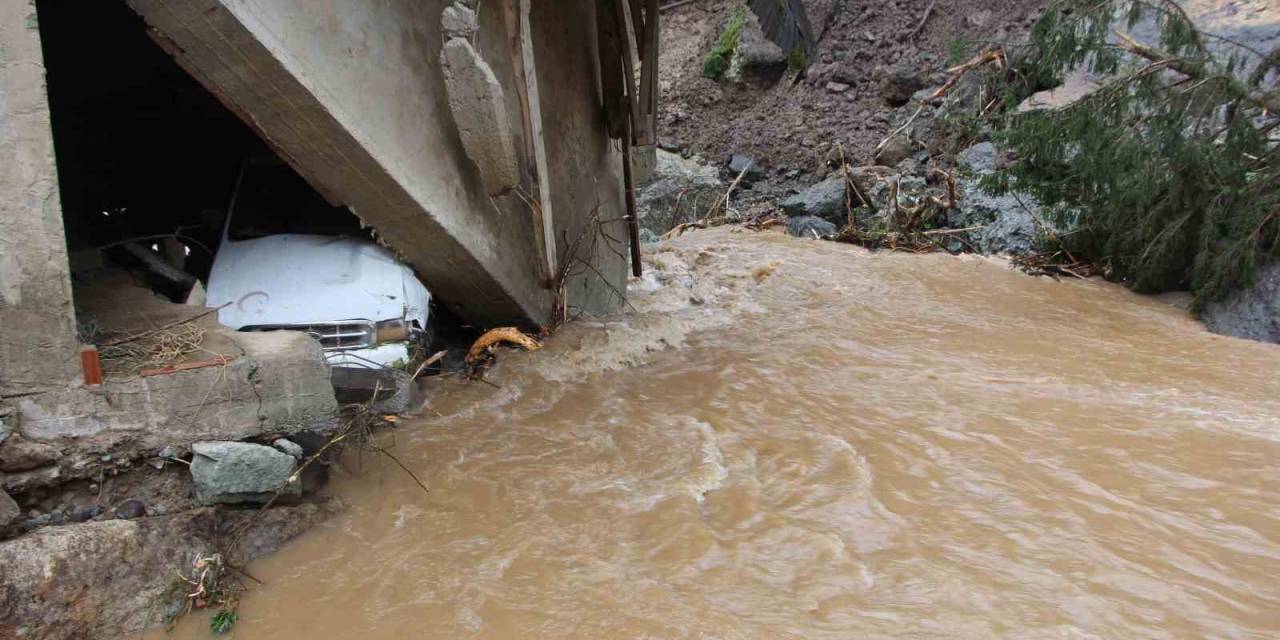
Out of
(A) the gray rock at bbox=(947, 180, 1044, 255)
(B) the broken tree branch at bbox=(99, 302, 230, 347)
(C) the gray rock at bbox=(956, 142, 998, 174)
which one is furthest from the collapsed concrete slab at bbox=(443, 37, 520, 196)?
(C) the gray rock at bbox=(956, 142, 998, 174)

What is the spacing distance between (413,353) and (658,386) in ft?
5.49

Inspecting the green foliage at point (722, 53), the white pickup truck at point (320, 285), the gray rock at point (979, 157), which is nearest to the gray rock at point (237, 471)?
the white pickup truck at point (320, 285)

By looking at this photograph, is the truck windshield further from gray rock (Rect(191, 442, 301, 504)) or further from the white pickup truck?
gray rock (Rect(191, 442, 301, 504))

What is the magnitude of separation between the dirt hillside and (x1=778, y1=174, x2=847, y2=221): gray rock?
1619 mm

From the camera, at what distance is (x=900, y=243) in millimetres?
11727

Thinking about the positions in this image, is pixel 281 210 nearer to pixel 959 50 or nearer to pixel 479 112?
pixel 479 112

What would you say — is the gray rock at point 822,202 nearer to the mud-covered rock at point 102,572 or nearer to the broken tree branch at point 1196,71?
the broken tree branch at point 1196,71

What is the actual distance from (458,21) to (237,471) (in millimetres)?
2863

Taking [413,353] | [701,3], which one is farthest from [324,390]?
[701,3]

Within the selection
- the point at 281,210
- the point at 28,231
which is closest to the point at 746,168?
the point at 281,210

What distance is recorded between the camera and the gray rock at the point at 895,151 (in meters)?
13.9

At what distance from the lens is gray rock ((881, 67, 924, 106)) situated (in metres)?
15.4

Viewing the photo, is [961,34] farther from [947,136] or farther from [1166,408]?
[1166,408]

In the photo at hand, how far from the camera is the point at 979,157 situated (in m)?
12.4
